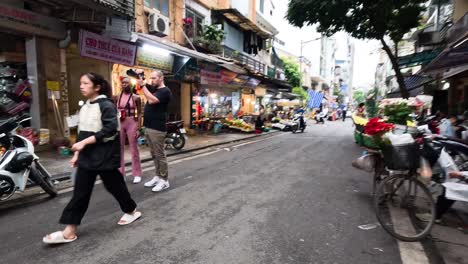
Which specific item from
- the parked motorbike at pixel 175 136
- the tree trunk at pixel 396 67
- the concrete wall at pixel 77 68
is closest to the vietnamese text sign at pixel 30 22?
the concrete wall at pixel 77 68

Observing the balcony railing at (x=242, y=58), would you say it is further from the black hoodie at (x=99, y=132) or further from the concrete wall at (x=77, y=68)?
the black hoodie at (x=99, y=132)

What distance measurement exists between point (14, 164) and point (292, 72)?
36.8 metres

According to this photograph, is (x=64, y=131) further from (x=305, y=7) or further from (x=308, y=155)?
(x=305, y=7)

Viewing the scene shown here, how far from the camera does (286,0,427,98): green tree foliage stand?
42.1 feet

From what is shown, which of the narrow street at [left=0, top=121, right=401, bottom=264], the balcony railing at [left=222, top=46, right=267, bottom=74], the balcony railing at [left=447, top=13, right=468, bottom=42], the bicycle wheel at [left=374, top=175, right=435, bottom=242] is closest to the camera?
the narrow street at [left=0, top=121, right=401, bottom=264]

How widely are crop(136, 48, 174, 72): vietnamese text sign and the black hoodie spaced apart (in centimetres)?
731

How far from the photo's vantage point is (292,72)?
38.7m

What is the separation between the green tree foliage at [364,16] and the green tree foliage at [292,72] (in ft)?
77.2

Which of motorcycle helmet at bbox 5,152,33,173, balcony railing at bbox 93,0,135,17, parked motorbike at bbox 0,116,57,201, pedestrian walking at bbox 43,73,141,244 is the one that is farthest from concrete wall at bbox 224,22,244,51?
pedestrian walking at bbox 43,73,141,244

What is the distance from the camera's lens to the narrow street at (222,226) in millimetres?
3035

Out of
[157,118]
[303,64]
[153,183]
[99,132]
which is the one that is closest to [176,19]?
[157,118]

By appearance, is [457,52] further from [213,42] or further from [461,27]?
[213,42]

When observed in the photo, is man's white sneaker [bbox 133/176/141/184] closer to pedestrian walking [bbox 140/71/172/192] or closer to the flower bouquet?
pedestrian walking [bbox 140/71/172/192]

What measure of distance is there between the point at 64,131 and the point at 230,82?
9880 mm
